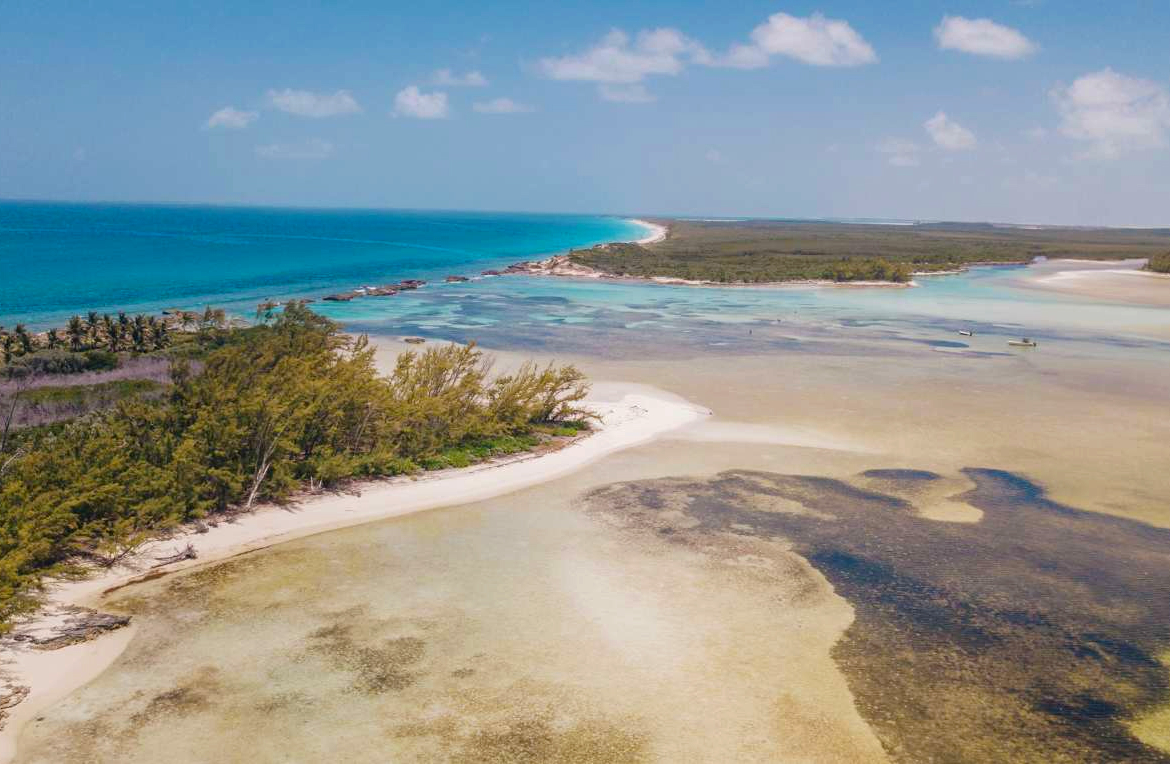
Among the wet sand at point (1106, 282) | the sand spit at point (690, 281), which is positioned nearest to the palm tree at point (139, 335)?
the sand spit at point (690, 281)

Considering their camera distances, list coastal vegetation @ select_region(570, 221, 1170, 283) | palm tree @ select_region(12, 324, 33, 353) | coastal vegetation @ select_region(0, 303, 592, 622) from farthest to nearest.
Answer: coastal vegetation @ select_region(570, 221, 1170, 283) → palm tree @ select_region(12, 324, 33, 353) → coastal vegetation @ select_region(0, 303, 592, 622)

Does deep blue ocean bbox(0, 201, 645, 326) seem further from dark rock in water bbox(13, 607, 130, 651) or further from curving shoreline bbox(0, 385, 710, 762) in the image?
dark rock in water bbox(13, 607, 130, 651)

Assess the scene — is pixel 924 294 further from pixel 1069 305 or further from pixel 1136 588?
pixel 1136 588

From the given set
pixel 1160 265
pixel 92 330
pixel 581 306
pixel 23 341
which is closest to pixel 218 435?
pixel 23 341

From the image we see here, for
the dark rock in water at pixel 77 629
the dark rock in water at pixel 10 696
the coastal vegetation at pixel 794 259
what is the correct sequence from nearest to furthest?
the dark rock in water at pixel 10 696
the dark rock in water at pixel 77 629
the coastal vegetation at pixel 794 259

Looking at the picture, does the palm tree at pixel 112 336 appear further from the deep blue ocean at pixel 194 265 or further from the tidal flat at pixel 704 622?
the tidal flat at pixel 704 622

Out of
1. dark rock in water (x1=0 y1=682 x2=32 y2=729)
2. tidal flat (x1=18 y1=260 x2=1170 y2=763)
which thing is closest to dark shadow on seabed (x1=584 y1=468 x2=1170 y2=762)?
tidal flat (x1=18 y1=260 x2=1170 y2=763)
